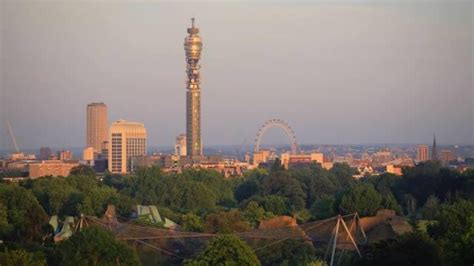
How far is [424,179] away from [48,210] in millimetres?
16635

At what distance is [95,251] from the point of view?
30.3 metres

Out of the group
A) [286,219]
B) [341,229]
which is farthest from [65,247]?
[286,219]

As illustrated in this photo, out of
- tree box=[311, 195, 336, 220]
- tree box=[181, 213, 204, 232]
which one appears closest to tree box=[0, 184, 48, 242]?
tree box=[181, 213, 204, 232]

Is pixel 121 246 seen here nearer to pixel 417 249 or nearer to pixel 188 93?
pixel 417 249

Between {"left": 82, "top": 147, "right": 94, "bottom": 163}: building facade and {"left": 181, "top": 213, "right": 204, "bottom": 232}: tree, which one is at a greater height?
{"left": 82, "top": 147, "right": 94, "bottom": 163}: building facade

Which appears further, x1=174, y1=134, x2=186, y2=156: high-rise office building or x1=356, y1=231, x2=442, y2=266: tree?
x1=174, y1=134, x2=186, y2=156: high-rise office building

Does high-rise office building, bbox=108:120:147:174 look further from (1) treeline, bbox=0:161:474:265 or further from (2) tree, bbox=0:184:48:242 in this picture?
(2) tree, bbox=0:184:48:242

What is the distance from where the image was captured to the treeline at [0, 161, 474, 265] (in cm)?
3162

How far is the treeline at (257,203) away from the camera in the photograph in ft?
104

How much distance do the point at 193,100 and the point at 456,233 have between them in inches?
4002

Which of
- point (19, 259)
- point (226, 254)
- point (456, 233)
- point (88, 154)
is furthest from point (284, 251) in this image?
point (88, 154)

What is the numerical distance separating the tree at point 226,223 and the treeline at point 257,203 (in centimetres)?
4

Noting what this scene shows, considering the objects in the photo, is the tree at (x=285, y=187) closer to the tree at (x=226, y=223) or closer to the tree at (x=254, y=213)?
the tree at (x=254, y=213)

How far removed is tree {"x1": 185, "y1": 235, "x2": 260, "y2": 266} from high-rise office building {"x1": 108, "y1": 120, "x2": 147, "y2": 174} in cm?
10149
